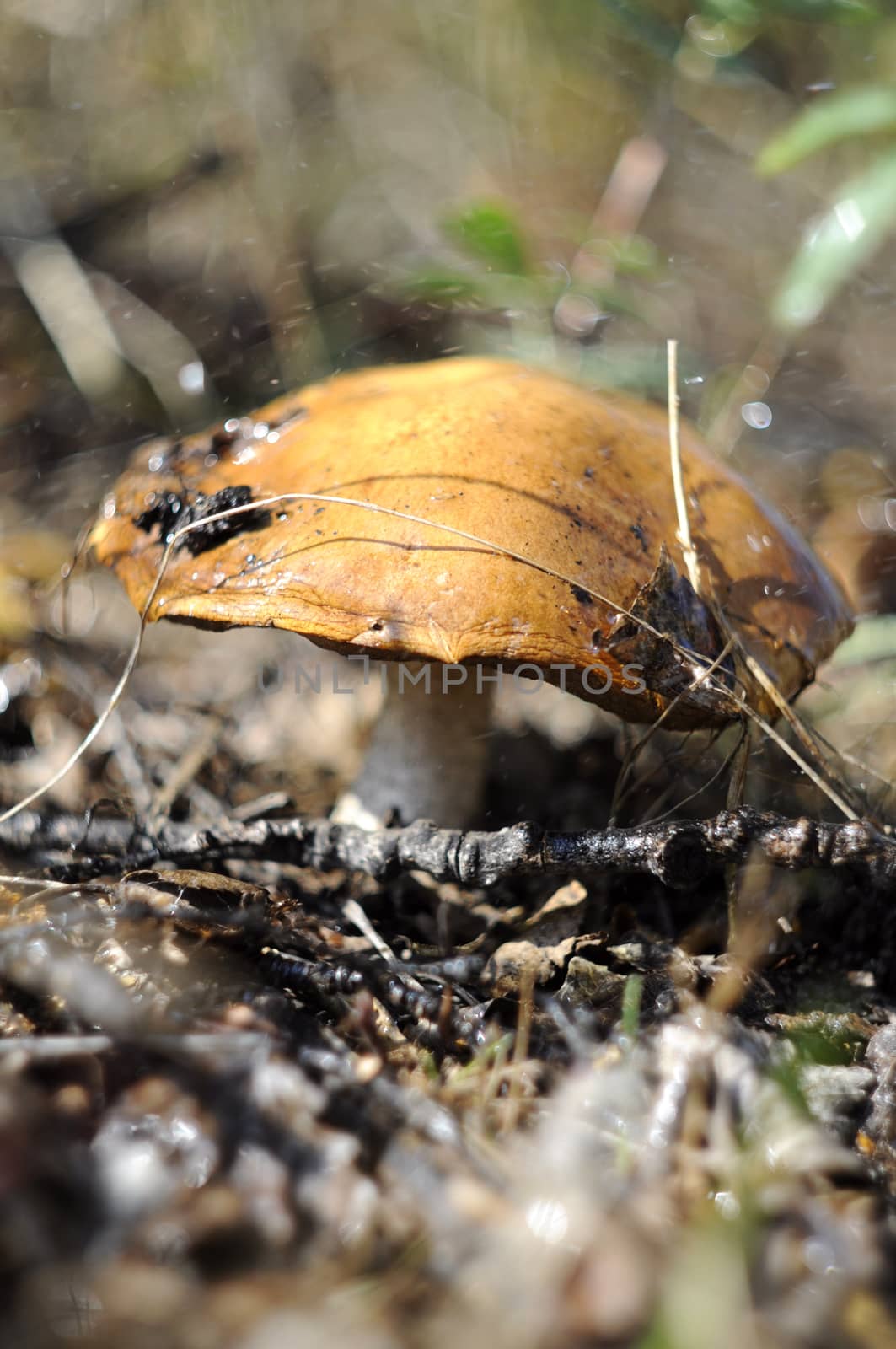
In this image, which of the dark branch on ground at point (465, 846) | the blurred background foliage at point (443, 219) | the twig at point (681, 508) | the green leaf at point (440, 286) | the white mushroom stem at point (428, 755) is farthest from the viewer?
the blurred background foliage at point (443, 219)

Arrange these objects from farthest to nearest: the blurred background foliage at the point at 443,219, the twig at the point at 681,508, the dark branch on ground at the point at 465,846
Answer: the blurred background foliage at the point at 443,219
the twig at the point at 681,508
the dark branch on ground at the point at 465,846

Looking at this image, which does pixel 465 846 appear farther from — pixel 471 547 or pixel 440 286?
pixel 440 286

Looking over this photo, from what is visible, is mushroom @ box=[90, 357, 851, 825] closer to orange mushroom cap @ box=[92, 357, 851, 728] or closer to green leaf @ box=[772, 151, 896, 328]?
orange mushroom cap @ box=[92, 357, 851, 728]

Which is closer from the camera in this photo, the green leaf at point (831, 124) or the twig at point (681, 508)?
the twig at point (681, 508)

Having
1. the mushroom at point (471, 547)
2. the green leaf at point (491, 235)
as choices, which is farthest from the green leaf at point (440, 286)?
the mushroom at point (471, 547)

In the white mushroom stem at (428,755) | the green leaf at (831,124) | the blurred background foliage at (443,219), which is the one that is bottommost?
the white mushroom stem at (428,755)

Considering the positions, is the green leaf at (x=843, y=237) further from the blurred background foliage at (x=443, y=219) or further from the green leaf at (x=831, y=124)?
the green leaf at (x=831, y=124)

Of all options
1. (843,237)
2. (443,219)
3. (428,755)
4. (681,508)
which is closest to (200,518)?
(428,755)

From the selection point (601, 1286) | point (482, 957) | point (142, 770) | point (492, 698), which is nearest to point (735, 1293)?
point (601, 1286)
